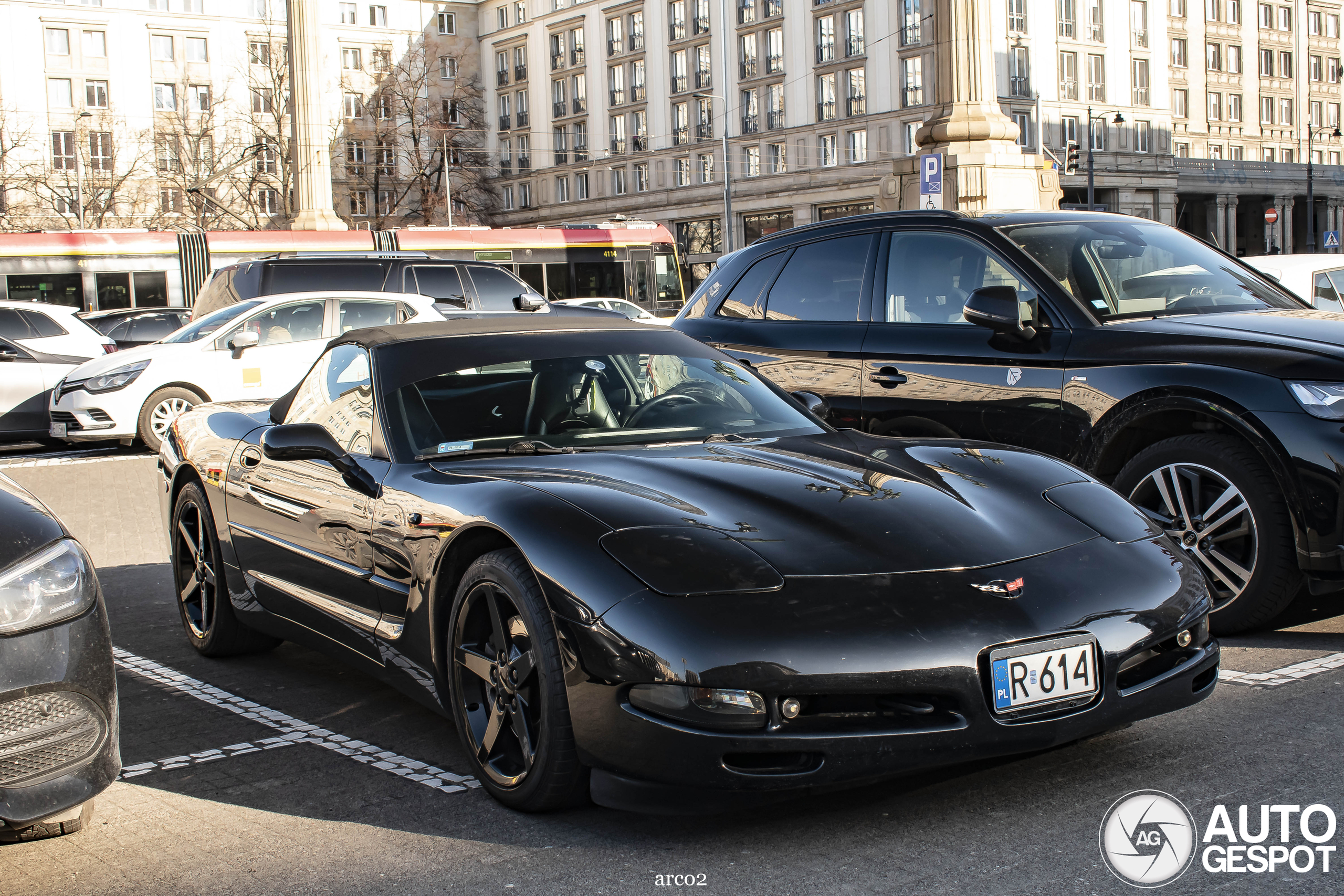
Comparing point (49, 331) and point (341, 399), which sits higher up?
point (49, 331)

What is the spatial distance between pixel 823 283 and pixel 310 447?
3343 mm

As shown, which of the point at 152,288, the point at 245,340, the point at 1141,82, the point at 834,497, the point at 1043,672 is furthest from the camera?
the point at 1141,82

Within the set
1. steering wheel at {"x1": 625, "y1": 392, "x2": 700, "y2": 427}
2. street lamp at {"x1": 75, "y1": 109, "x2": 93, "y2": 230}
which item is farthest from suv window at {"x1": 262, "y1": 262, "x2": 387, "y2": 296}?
street lamp at {"x1": 75, "y1": 109, "x2": 93, "y2": 230}

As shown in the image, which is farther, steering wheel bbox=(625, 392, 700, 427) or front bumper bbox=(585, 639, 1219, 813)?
steering wheel bbox=(625, 392, 700, 427)

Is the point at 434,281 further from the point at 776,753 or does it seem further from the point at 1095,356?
the point at 776,753

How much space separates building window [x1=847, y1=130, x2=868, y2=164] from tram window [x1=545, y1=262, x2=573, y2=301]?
127ft

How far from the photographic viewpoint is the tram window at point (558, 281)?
3169 cm

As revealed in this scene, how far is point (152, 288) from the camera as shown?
28.5 metres

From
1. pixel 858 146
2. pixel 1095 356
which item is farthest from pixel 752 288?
pixel 858 146

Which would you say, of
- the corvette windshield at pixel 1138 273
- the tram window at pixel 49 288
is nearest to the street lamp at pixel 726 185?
the tram window at pixel 49 288

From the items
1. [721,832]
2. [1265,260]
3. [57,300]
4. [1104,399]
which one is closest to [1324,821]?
[721,832]

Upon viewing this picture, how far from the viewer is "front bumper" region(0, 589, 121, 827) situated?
9.41 feet

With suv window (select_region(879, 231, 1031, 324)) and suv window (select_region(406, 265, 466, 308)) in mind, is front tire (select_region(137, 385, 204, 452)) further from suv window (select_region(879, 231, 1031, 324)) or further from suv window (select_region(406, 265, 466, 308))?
suv window (select_region(879, 231, 1031, 324))

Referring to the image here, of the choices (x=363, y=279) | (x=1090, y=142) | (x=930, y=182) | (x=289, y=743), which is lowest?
(x=289, y=743)
